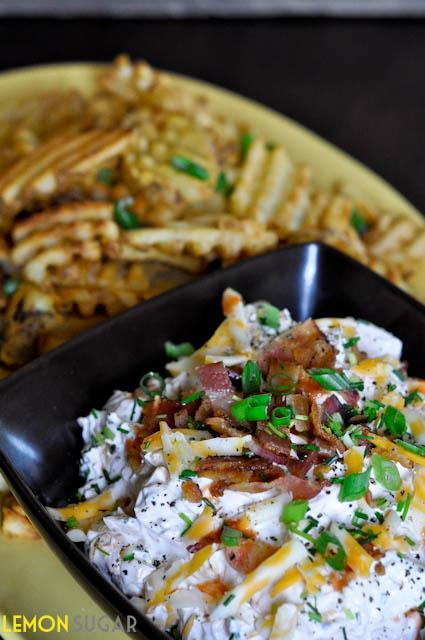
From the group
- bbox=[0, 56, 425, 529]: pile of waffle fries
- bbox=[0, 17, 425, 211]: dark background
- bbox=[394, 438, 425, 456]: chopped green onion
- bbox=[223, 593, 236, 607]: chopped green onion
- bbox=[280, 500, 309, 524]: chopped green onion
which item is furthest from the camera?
bbox=[0, 17, 425, 211]: dark background

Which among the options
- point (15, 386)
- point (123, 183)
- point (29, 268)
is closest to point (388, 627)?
point (15, 386)

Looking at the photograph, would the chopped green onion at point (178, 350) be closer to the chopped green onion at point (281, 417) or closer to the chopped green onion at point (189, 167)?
the chopped green onion at point (281, 417)

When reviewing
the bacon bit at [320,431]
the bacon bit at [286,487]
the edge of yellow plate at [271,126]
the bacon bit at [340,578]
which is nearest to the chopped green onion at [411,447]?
the bacon bit at [320,431]

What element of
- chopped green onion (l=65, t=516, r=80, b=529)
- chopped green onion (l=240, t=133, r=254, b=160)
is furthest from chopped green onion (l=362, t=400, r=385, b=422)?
chopped green onion (l=240, t=133, r=254, b=160)

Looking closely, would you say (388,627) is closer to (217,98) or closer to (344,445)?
(344,445)

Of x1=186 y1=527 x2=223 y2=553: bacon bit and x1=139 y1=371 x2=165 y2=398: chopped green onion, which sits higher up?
x1=139 y1=371 x2=165 y2=398: chopped green onion

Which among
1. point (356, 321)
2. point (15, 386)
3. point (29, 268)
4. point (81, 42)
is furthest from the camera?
point (81, 42)

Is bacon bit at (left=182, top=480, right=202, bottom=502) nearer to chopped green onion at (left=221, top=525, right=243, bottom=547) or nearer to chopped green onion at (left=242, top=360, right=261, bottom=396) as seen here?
chopped green onion at (left=221, top=525, right=243, bottom=547)
